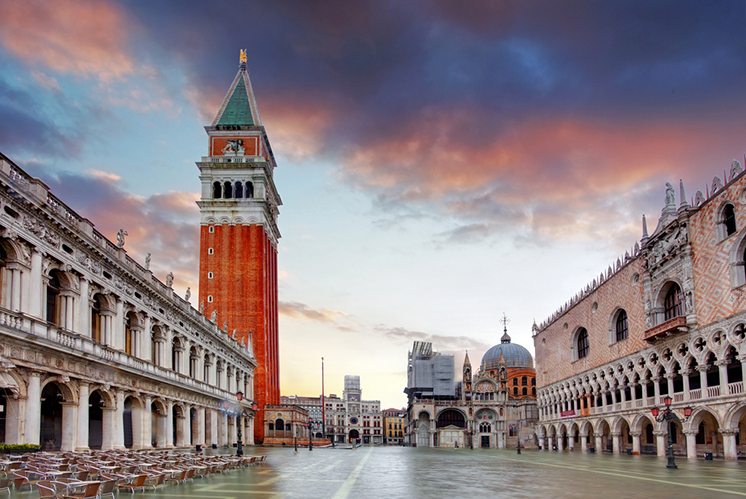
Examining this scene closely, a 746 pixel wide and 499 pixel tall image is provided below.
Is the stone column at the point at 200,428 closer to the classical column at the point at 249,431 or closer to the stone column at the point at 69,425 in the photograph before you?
the classical column at the point at 249,431

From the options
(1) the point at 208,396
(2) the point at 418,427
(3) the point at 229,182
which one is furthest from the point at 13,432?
(2) the point at 418,427

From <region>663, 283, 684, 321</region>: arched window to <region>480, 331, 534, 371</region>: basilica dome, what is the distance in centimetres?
8350

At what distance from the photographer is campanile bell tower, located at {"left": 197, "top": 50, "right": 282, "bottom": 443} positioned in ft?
306

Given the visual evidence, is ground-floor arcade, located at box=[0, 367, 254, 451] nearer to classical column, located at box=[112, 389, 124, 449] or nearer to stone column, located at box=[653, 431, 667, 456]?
classical column, located at box=[112, 389, 124, 449]

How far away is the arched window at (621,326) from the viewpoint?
61.7 metres

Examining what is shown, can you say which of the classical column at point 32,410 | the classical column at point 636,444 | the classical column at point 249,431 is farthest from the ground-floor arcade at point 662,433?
the classical column at point 249,431

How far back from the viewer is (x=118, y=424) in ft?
126

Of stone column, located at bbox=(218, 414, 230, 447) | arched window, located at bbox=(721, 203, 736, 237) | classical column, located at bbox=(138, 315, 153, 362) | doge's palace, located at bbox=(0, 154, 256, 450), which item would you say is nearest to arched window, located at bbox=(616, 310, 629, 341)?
arched window, located at bbox=(721, 203, 736, 237)

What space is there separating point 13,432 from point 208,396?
1340 inches

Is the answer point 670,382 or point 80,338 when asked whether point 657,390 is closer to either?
point 670,382

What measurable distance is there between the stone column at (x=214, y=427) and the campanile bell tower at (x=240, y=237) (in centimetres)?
2481

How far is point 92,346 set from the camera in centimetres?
3522

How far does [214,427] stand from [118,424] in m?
27.0

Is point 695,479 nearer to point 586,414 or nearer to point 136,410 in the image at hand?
point 136,410
